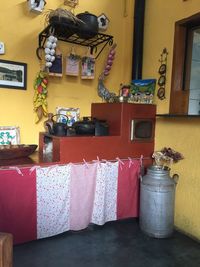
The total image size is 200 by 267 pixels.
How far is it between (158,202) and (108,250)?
0.58 metres

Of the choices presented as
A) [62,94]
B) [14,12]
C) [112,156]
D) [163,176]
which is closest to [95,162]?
[112,156]

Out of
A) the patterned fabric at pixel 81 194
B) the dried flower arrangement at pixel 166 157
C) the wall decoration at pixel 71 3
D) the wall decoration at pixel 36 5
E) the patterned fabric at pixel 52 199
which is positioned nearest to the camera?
the patterned fabric at pixel 52 199

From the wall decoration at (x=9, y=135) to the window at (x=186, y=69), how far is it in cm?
146

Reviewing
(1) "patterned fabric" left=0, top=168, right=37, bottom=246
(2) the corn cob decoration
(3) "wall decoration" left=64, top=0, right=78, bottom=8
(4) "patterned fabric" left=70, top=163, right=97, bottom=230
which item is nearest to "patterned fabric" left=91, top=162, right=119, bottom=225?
(4) "patterned fabric" left=70, top=163, right=97, bottom=230

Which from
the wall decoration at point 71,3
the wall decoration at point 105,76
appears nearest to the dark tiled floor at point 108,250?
the wall decoration at point 105,76

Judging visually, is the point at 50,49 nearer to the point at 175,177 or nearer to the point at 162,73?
the point at 162,73

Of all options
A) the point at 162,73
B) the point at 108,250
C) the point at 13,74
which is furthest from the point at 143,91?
the point at 108,250

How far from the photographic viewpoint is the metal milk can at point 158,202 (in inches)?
84.0

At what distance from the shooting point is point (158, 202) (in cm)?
213

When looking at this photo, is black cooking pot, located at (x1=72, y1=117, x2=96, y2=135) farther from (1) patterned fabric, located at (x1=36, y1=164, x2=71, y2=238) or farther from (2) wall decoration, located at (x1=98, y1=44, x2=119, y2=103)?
(2) wall decoration, located at (x1=98, y1=44, x2=119, y2=103)

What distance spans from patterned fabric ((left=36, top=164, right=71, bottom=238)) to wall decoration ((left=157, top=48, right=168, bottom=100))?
3.77 ft

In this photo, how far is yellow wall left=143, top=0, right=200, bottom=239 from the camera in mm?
2137

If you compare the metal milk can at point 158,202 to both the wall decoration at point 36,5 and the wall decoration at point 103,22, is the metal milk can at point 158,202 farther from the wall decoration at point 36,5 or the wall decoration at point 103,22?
the wall decoration at point 36,5

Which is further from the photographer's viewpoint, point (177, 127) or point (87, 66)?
point (87, 66)
